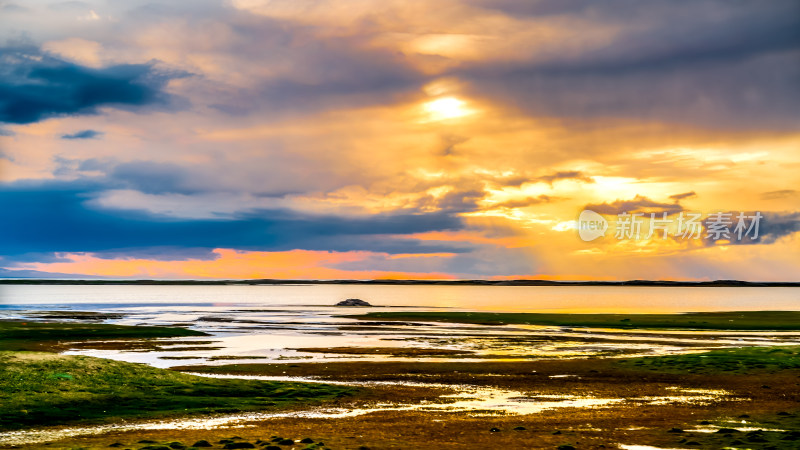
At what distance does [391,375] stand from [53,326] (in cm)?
5889

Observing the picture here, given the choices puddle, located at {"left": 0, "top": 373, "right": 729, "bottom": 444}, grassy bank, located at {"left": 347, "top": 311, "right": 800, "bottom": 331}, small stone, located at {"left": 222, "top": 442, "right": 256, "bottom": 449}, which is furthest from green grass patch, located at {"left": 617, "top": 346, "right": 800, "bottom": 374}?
grassy bank, located at {"left": 347, "top": 311, "right": 800, "bottom": 331}

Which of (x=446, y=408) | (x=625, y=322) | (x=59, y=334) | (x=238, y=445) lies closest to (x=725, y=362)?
(x=446, y=408)

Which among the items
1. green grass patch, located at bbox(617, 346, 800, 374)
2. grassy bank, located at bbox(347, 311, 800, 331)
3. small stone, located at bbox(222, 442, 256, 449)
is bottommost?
grassy bank, located at bbox(347, 311, 800, 331)

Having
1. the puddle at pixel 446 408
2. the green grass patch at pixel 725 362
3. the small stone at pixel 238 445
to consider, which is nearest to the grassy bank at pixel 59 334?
the puddle at pixel 446 408

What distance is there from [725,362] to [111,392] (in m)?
35.6

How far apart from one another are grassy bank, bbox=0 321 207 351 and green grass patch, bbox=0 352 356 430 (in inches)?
1081

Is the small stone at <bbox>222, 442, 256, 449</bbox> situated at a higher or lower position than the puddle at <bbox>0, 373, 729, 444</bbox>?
higher

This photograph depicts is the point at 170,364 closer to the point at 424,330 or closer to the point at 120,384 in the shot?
the point at 120,384

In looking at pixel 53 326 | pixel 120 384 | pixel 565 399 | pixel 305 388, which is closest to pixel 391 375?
pixel 305 388

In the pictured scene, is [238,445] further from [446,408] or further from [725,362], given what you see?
[725,362]

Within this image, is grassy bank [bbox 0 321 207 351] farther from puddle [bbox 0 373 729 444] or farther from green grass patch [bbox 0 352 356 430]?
puddle [bbox 0 373 729 444]

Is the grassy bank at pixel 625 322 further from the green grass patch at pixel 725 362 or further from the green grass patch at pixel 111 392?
the green grass patch at pixel 111 392

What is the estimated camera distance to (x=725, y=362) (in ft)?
151

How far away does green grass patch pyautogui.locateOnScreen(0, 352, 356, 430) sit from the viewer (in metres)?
27.8
